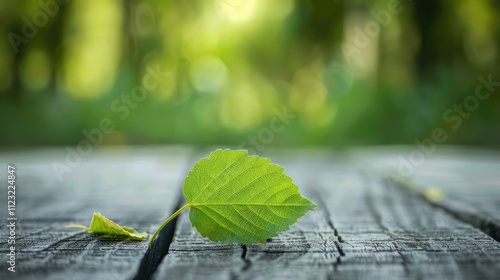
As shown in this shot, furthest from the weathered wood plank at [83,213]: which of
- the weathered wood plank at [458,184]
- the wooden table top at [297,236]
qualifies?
the weathered wood plank at [458,184]

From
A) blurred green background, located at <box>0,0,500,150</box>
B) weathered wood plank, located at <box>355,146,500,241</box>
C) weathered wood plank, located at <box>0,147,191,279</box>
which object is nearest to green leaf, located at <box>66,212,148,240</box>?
weathered wood plank, located at <box>0,147,191,279</box>

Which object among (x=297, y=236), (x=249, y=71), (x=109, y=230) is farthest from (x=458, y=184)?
(x=249, y=71)

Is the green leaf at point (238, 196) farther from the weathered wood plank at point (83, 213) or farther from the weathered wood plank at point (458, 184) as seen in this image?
the weathered wood plank at point (458, 184)

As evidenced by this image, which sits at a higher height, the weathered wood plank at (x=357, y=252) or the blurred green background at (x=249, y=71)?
the blurred green background at (x=249, y=71)

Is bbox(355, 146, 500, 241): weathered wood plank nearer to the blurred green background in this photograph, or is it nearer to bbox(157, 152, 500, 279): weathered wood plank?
bbox(157, 152, 500, 279): weathered wood plank

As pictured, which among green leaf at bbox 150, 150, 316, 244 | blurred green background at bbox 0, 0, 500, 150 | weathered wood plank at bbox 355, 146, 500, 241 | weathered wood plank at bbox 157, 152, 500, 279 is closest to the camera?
weathered wood plank at bbox 157, 152, 500, 279

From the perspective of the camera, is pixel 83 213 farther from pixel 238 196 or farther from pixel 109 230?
pixel 238 196
